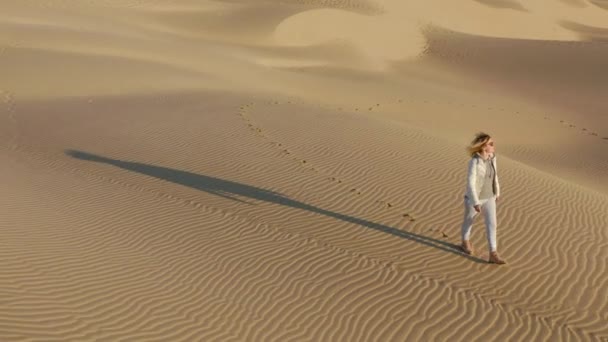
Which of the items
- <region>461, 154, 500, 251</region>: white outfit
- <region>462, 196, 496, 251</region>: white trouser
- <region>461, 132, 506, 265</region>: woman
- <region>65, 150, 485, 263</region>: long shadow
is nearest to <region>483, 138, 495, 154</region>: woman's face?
<region>461, 132, 506, 265</region>: woman

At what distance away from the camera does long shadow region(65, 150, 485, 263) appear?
963 cm

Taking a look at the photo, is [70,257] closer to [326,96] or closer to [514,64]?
[326,96]

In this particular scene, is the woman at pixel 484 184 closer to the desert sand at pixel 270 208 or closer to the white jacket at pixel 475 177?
the white jacket at pixel 475 177

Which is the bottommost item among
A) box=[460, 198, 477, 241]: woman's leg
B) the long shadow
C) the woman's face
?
the long shadow

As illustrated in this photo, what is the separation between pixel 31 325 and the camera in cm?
651

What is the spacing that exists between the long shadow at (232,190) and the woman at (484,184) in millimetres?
527

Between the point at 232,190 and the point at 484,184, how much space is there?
4319 millimetres

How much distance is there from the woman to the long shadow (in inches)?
20.7

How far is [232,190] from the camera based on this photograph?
1120 centimetres

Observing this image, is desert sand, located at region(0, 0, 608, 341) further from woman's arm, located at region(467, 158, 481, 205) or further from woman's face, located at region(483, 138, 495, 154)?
woman's face, located at region(483, 138, 495, 154)

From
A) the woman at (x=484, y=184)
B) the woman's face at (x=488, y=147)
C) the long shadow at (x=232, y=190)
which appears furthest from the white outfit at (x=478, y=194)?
the long shadow at (x=232, y=190)

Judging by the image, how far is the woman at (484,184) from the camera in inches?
335

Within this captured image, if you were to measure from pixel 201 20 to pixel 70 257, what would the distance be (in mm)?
32334

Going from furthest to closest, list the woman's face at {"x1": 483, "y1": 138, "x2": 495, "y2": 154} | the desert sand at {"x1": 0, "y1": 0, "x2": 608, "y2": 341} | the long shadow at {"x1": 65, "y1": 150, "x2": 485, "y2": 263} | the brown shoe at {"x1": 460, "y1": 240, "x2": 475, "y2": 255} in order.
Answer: the long shadow at {"x1": 65, "y1": 150, "x2": 485, "y2": 263}
the brown shoe at {"x1": 460, "y1": 240, "x2": 475, "y2": 255}
the woman's face at {"x1": 483, "y1": 138, "x2": 495, "y2": 154}
the desert sand at {"x1": 0, "y1": 0, "x2": 608, "y2": 341}
